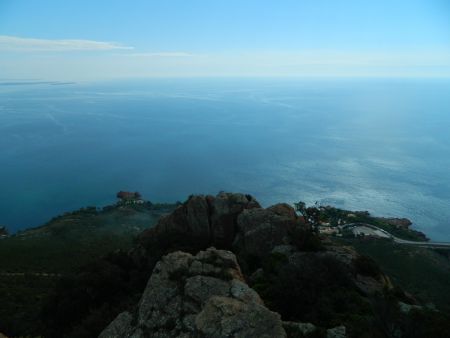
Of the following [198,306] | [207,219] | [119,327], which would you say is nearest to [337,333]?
[198,306]

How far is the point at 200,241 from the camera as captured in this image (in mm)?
29375

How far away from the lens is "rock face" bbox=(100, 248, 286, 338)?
11.4 meters

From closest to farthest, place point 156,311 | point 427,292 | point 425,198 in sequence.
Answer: point 156,311 → point 427,292 → point 425,198

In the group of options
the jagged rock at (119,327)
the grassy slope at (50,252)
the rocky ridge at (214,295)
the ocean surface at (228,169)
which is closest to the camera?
the rocky ridge at (214,295)

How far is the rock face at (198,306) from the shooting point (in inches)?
449

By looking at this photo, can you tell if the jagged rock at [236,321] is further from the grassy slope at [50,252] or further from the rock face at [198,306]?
the grassy slope at [50,252]

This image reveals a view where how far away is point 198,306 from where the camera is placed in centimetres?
1301

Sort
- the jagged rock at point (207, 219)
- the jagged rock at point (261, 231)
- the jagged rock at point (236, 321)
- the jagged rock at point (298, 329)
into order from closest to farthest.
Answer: the jagged rock at point (236, 321) < the jagged rock at point (298, 329) < the jagged rock at point (261, 231) < the jagged rock at point (207, 219)

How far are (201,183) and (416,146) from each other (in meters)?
108

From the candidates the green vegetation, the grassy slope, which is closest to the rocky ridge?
the grassy slope

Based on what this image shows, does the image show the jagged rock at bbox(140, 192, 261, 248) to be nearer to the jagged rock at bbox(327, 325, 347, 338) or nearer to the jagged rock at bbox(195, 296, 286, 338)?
the jagged rock at bbox(327, 325, 347, 338)

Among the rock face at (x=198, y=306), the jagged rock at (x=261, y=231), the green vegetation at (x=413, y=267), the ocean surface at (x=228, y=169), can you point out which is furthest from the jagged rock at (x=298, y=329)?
the ocean surface at (x=228, y=169)

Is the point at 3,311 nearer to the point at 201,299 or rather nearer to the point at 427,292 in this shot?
the point at 201,299

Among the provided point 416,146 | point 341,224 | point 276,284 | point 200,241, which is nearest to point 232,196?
point 200,241
